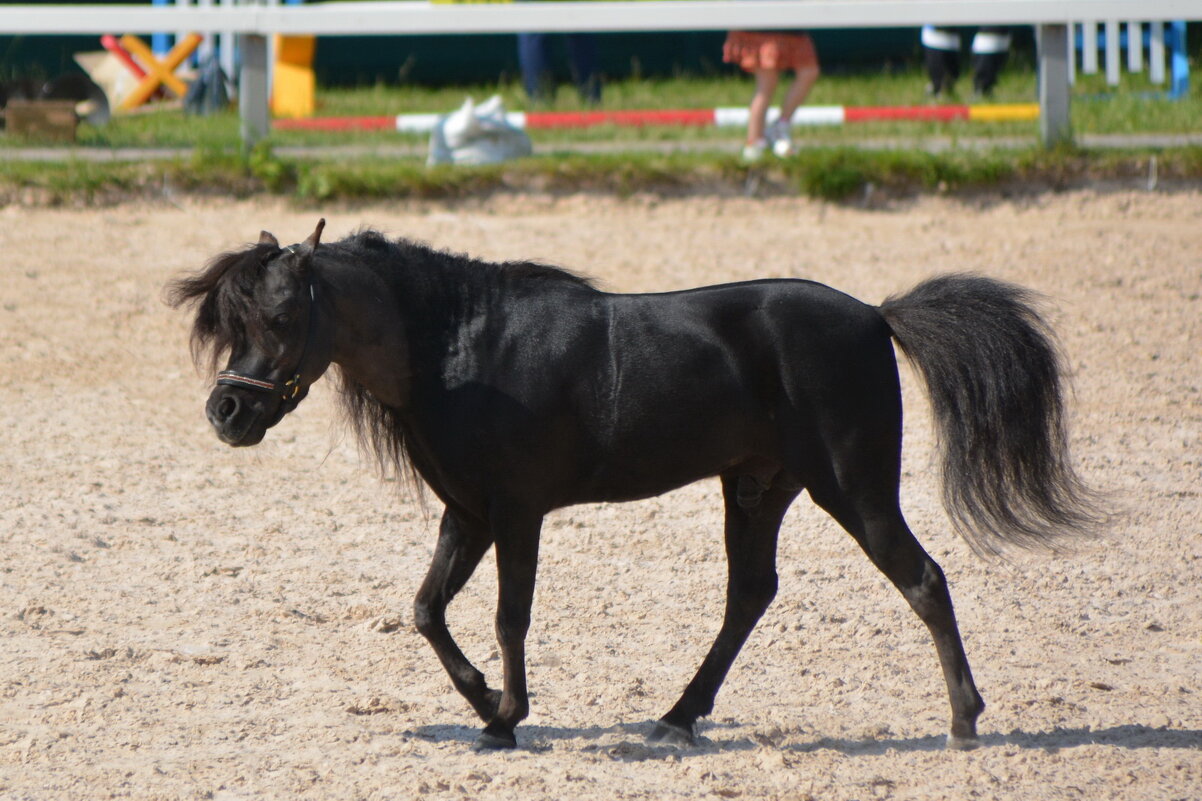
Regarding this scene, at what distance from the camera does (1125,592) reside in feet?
17.9

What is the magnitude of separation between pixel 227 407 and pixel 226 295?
0.97ft

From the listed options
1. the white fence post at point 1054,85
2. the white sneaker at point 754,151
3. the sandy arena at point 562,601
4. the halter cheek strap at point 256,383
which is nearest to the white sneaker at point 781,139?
the white sneaker at point 754,151

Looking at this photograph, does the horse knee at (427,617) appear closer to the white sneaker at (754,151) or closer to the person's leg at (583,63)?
the white sneaker at (754,151)

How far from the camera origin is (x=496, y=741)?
417 cm

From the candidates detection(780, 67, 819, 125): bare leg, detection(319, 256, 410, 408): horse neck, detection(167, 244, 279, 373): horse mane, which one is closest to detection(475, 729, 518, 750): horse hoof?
detection(319, 256, 410, 408): horse neck

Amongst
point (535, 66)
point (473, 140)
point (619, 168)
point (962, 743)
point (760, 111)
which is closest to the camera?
point (962, 743)

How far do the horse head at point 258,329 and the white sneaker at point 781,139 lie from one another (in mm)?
6163

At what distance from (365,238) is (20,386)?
4.02 meters

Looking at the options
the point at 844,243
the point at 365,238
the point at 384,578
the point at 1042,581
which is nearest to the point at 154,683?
the point at 384,578

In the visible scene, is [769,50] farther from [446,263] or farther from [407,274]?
[407,274]

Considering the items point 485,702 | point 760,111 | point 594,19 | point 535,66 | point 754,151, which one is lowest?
point 485,702

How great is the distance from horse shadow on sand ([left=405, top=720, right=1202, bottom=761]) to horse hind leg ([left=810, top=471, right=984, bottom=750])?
5.2 inches

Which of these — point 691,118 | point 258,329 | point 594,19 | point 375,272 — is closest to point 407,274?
point 375,272

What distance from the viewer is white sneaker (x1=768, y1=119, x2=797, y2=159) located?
31.5 feet
